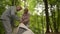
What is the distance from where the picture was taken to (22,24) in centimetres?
250

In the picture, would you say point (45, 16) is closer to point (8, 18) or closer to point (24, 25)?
point (24, 25)

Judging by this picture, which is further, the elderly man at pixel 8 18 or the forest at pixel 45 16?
the forest at pixel 45 16

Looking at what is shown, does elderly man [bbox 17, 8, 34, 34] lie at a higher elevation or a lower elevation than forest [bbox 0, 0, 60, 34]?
higher

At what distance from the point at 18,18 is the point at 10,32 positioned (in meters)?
0.22

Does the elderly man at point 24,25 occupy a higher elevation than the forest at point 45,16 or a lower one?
higher

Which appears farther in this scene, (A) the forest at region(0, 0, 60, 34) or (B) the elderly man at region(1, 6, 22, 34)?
(A) the forest at region(0, 0, 60, 34)

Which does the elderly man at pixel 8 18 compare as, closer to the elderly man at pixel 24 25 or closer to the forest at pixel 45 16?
the elderly man at pixel 24 25

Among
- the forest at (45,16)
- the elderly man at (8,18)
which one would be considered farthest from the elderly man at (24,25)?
the forest at (45,16)

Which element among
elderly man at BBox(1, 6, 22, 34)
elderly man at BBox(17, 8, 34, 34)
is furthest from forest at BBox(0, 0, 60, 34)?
elderly man at BBox(1, 6, 22, 34)

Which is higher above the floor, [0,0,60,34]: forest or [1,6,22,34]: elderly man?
[1,6,22,34]: elderly man

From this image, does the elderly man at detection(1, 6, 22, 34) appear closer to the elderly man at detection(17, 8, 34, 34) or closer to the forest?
the elderly man at detection(17, 8, 34, 34)

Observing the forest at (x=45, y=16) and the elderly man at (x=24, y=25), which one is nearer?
the elderly man at (x=24, y=25)

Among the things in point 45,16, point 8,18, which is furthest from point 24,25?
point 45,16

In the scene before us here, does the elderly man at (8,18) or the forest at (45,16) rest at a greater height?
the elderly man at (8,18)
